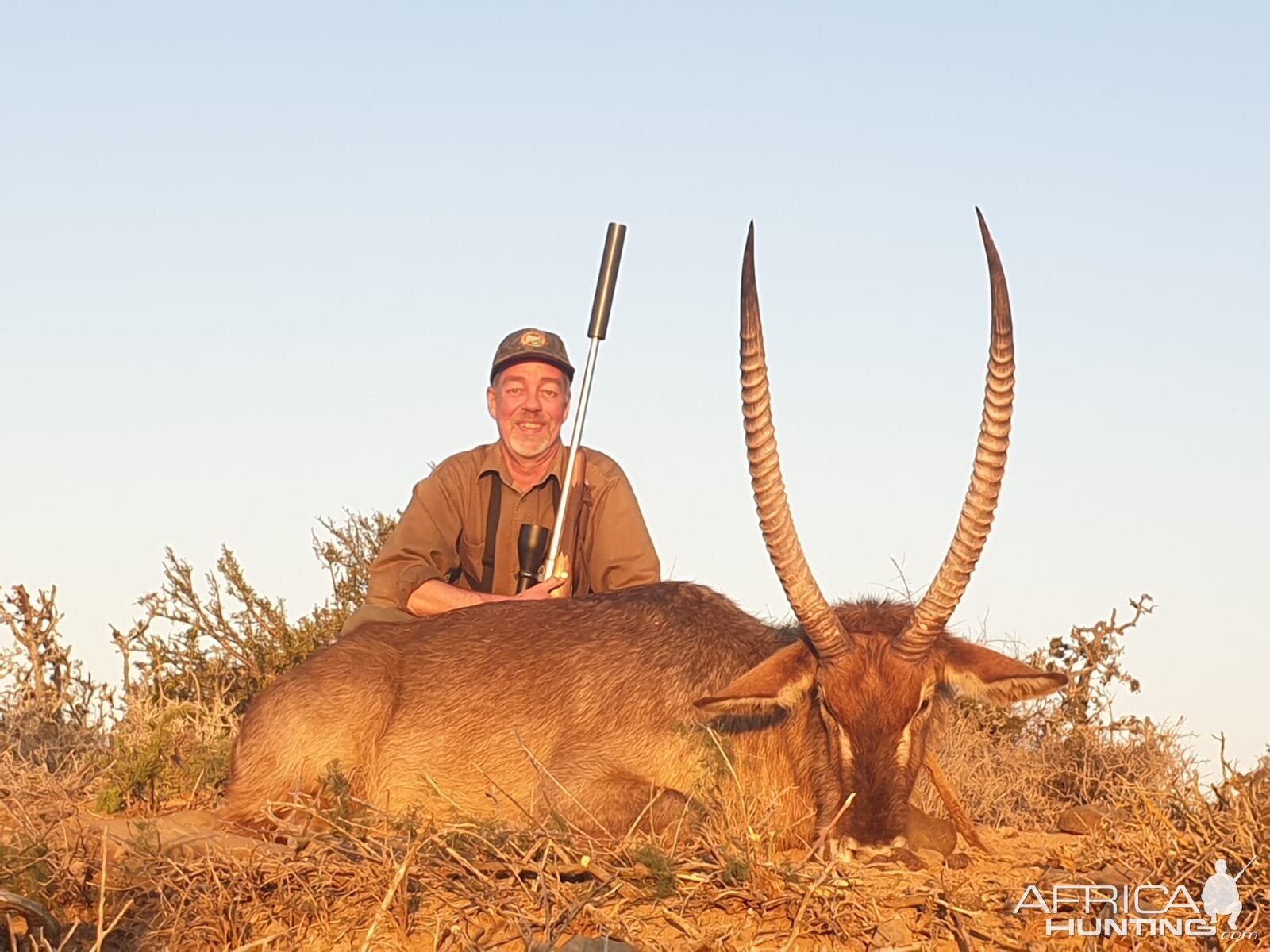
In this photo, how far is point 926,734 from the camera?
20.2 feet

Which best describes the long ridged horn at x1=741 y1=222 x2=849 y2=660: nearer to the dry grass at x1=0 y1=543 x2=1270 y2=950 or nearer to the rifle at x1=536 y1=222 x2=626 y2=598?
the dry grass at x1=0 y1=543 x2=1270 y2=950

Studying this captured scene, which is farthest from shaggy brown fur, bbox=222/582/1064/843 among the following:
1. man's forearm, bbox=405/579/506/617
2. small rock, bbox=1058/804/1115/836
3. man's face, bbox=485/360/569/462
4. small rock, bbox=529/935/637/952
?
man's face, bbox=485/360/569/462

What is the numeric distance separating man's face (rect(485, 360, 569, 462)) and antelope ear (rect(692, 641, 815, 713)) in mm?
3258

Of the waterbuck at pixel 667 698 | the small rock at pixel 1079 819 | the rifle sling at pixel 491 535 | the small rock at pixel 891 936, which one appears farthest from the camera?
the rifle sling at pixel 491 535

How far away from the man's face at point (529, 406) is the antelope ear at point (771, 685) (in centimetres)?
326

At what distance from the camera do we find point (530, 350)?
9328mm

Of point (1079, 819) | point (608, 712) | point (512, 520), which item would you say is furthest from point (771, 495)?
point (512, 520)

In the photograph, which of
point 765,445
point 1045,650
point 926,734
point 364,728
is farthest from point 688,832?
point 1045,650

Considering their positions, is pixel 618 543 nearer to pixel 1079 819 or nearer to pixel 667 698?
pixel 667 698

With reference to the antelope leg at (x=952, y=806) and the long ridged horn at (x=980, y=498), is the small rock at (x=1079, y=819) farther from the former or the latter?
the long ridged horn at (x=980, y=498)

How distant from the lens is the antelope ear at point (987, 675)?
6.11 metres

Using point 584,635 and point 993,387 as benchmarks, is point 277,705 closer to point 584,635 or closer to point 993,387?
point 584,635

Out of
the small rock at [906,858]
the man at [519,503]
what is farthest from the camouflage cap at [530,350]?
the small rock at [906,858]

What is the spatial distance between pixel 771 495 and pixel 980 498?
836 millimetres
